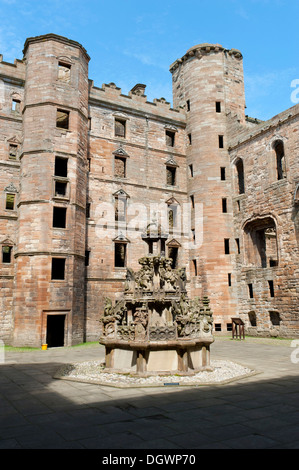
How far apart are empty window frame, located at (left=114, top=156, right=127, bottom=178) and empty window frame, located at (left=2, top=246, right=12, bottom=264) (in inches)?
348

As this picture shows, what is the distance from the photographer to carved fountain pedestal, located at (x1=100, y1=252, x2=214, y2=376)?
954 centimetres

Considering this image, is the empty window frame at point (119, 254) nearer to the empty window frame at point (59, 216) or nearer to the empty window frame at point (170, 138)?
the empty window frame at point (59, 216)

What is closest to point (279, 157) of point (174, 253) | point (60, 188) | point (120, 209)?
point (174, 253)

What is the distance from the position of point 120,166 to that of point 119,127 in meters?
3.39

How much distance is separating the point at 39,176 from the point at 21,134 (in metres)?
3.87

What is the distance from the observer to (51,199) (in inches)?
801

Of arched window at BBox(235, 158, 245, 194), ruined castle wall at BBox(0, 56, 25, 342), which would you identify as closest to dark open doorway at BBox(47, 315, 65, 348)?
ruined castle wall at BBox(0, 56, 25, 342)

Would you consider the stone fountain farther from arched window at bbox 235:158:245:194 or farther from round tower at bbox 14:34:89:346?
arched window at bbox 235:158:245:194

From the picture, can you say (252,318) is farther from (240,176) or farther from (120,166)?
(120,166)

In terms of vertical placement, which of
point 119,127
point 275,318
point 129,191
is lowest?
point 275,318

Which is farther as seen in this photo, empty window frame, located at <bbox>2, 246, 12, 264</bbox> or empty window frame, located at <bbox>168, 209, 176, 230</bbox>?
empty window frame, located at <bbox>168, 209, 176, 230</bbox>

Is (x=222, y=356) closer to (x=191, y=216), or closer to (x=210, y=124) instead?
(x=191, y=216)

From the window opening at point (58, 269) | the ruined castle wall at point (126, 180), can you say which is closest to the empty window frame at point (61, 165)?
the ruined castle wall at point (126, 180)

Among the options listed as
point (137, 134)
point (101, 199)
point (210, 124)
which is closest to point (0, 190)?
point (101, 199)
